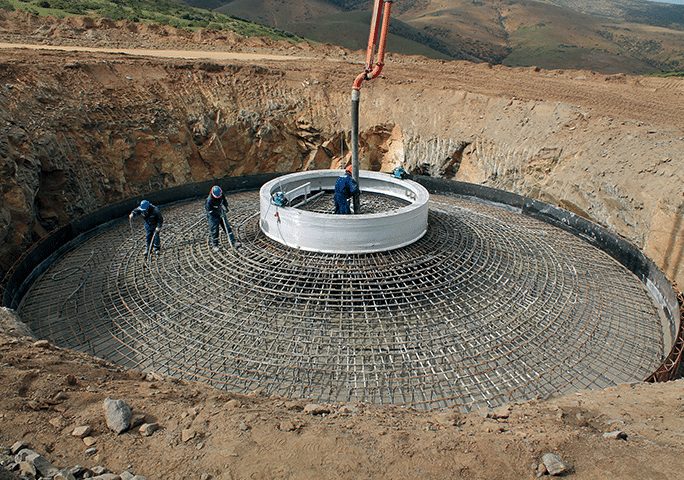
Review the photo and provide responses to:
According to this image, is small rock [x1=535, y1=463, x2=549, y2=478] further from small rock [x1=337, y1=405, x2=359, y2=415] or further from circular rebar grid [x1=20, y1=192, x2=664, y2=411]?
circular rebar grid [x1=20, y1=192, x2=664, y2=411]

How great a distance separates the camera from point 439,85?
63.4ft

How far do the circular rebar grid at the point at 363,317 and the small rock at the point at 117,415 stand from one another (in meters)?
2.29

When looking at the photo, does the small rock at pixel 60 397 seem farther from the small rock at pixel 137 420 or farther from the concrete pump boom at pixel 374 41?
the concrete pump boom at pixel 374 41

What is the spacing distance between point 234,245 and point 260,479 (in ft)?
20.3

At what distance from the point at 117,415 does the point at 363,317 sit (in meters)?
4.20

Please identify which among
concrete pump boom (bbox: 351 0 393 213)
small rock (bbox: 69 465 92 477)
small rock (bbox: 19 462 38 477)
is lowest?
small rock (bbox: 69 465 92 477)

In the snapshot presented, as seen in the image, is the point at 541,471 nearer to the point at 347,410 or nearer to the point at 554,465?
the point at 554,465

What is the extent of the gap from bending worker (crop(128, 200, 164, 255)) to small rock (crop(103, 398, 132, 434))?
17.9 ft

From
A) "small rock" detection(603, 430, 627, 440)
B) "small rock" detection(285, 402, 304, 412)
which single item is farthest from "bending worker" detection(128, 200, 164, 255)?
"small rock" detection(603, 430, 627, 440)

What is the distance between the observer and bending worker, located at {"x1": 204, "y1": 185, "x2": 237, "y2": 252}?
362 inches

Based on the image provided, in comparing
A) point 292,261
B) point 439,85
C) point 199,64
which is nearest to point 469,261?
point 292,261

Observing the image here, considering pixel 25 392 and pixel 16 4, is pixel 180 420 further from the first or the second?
pixel 16 4

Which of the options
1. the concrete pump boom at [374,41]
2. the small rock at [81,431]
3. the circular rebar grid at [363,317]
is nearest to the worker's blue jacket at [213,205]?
the circular rebar grid at [363,317]

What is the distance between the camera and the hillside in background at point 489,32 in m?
66.6
